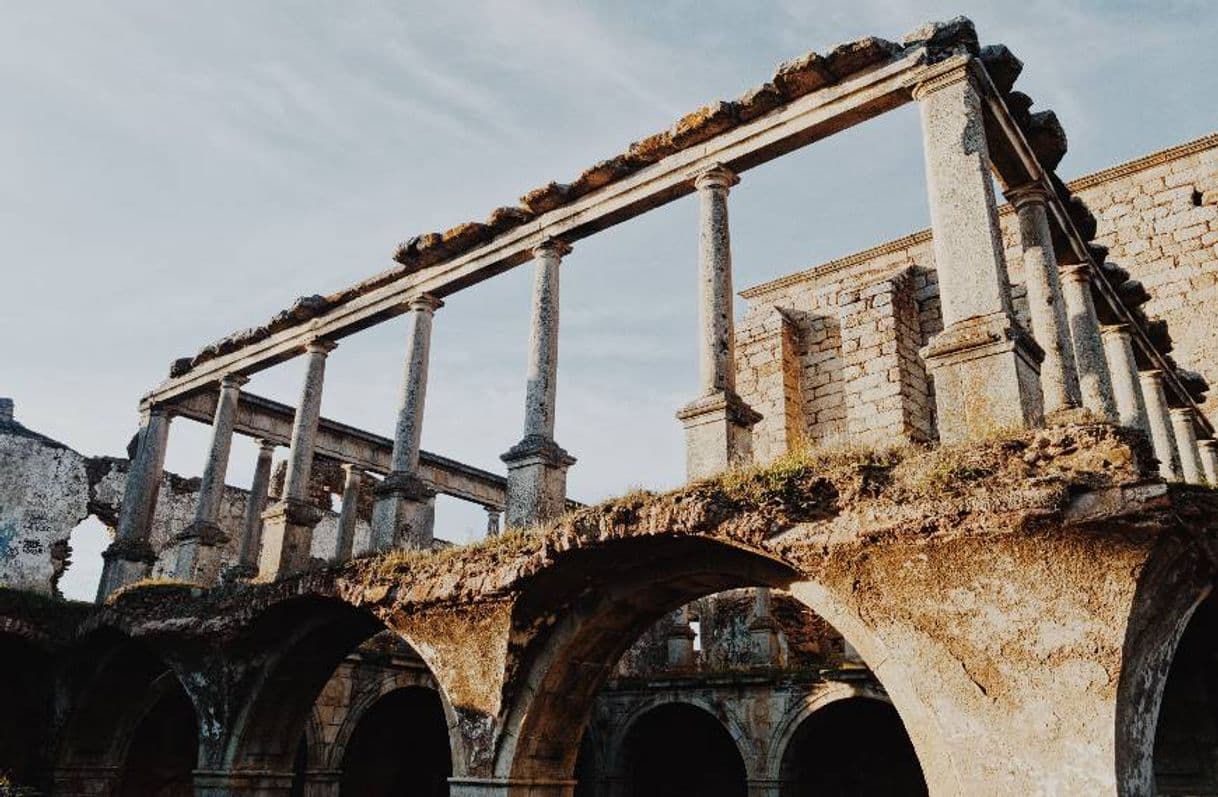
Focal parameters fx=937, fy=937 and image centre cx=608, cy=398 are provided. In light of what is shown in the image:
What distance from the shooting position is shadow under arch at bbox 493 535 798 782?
6832 mm

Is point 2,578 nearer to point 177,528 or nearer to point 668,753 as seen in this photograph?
point 177,528

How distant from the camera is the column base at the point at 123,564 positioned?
12844 mm

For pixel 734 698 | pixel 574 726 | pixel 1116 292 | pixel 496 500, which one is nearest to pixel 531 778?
pixel 574 726

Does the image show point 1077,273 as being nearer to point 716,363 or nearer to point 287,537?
point 716,363

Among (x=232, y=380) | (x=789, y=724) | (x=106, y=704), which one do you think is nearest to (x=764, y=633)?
(x=789, y=724)

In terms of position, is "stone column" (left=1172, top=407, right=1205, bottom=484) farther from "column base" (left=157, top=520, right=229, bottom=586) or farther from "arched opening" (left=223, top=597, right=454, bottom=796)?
"column base" (left=157, top=520, right=229, bottom=586)

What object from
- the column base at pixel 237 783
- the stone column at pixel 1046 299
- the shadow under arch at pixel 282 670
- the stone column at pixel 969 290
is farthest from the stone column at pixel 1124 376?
the column base at pixel 237 783

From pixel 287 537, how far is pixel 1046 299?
28.3 feet

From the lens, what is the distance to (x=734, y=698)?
12500 mm

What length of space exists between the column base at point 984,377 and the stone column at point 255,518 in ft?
31.5

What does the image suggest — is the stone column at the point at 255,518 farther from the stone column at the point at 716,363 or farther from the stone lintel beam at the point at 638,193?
the stone column at the point at 716,363

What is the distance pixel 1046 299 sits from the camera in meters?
8.34

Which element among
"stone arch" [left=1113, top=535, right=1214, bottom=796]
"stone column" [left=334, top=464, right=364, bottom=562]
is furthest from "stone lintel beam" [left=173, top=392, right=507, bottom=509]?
"stone arch" [left=1113, top=535, right=1214, bottom=796]

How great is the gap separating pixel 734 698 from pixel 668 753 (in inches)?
139
